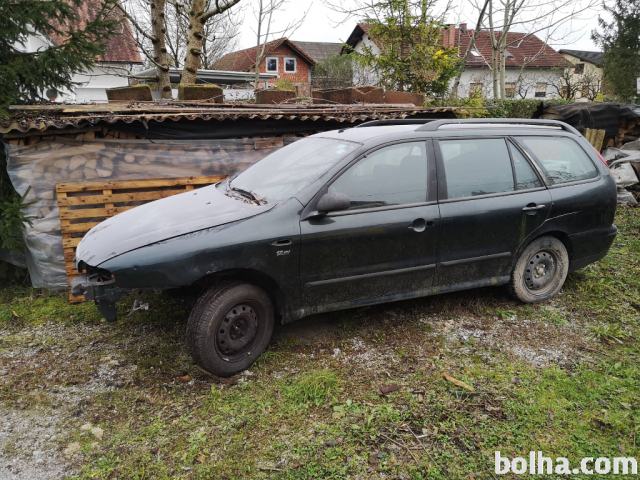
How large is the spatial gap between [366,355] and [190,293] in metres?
1.50

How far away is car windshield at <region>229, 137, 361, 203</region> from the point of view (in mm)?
3650

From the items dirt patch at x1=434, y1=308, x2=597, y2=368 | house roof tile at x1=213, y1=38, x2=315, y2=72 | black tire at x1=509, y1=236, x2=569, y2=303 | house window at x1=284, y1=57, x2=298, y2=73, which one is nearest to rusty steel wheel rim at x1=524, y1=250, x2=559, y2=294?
black tire at x1=509, y1=236, x2=569, y2=303

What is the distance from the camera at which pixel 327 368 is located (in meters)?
3.58

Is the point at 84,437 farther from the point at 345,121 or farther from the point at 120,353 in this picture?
the point at 345,121

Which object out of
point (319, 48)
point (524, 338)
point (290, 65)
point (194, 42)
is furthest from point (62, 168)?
point (319, 48)

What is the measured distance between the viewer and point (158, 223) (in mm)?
3408

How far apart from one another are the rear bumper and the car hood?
319cm

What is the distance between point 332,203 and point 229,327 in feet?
3.91

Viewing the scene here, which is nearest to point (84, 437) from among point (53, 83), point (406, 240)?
point (406, 240)

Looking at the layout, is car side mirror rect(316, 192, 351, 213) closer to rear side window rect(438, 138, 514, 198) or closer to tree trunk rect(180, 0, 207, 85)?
rear side window rect(438, 138, 514, 198)

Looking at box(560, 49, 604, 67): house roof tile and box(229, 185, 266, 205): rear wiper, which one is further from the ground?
box(560, 49, 604, 67): house roof tile

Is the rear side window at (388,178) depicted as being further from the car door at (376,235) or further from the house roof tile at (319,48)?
the house roof tile at (319,48)

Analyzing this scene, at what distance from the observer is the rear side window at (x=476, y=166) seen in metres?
4.02

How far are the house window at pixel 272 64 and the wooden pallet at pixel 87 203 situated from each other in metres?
34.0
